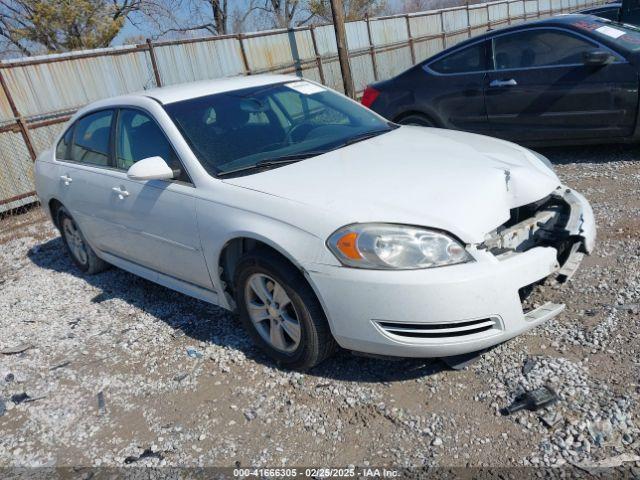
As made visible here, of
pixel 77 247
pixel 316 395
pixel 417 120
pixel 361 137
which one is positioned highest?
pixel 361 137

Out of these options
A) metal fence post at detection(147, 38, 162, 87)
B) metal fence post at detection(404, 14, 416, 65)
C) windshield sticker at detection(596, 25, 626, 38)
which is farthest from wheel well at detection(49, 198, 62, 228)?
metal fence post at detection(404, 14, 416, 65)

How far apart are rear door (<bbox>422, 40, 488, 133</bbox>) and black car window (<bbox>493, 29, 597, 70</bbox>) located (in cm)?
20

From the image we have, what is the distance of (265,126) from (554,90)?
11.6 feet

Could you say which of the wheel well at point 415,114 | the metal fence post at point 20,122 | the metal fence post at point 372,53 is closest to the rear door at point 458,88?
the wheel well at point 415,114

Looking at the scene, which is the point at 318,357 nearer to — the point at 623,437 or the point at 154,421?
the point at 154,421

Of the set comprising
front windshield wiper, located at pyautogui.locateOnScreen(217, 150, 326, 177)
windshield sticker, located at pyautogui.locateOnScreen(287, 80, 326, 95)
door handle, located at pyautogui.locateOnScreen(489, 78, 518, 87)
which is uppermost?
windshield sticker, located at pyautogui.locateOnScreen(287, 80, 326, 95)

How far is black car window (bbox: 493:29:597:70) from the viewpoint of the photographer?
576 centimetres

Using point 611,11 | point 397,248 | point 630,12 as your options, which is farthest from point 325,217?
point 611,11

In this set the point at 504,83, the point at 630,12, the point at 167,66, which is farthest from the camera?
the point at 167,66

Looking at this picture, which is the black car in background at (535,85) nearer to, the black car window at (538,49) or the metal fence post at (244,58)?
the black car window at (538,49)

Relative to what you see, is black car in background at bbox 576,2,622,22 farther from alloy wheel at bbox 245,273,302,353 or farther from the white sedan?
alloy wheel at bbox 245,273,302,353

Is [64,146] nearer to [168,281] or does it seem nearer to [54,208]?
[54,208]

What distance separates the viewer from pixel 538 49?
5996mm

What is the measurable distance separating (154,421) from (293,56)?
39.7ft
